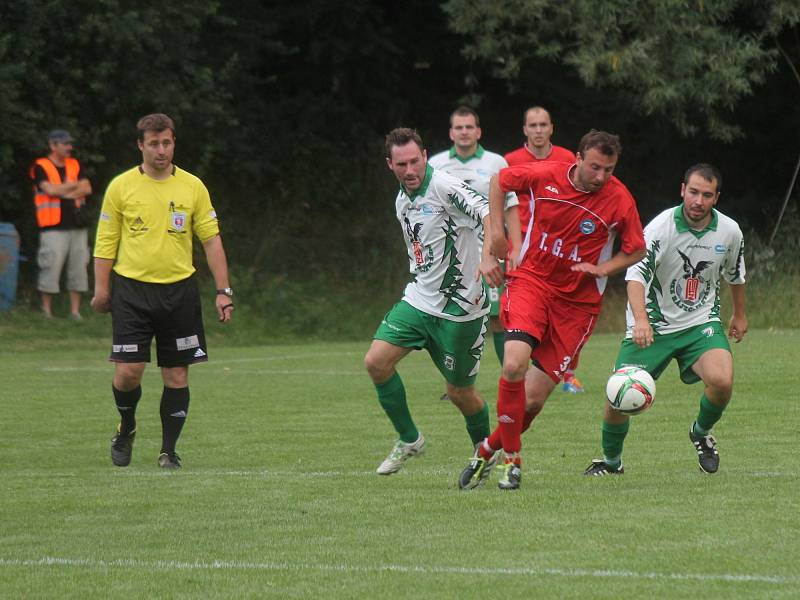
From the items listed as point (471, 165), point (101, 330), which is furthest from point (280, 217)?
point (471, 165)

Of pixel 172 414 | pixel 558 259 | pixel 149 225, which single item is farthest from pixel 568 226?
pixel 172 414

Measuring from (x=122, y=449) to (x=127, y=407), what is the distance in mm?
258

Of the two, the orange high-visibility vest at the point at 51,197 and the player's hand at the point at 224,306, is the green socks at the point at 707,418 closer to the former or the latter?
the player's hand at the point at 224,306

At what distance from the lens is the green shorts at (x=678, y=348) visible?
27.7 feet

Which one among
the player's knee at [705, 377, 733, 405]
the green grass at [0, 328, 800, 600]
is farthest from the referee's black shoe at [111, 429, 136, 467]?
the player's knee at [705, 377, 733, 405]

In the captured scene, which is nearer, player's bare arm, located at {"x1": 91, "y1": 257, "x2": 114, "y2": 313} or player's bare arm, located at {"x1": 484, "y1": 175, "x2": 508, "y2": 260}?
player's bare arm, located at {"x1": 484, "y1": 175, "x2": 508, "y2": 260}

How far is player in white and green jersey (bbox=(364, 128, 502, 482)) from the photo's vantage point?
8445 millimetres

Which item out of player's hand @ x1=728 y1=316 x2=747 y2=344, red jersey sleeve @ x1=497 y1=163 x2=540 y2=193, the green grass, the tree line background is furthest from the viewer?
the tree line background

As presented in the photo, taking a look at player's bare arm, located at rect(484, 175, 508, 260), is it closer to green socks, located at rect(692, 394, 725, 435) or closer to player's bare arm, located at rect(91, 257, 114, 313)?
green socks, located at rect(692, 394, 725, 435)

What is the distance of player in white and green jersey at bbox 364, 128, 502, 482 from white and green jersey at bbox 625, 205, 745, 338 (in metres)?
0.89

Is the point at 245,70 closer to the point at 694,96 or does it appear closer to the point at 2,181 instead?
the point at 2,181

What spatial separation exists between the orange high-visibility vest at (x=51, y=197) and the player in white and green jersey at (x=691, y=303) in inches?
464

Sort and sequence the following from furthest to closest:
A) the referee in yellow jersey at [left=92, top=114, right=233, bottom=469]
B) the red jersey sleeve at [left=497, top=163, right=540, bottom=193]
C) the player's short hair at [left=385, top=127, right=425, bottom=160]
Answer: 1. the referee in yellow jersey at [left=92, top=114, right=233, bottom=469]
2. the player's short hair at [left=385, top=127, right=425, bottom=160]
3. the red jersey sleeve at [left=497, top=163, right=540, bottom=193]

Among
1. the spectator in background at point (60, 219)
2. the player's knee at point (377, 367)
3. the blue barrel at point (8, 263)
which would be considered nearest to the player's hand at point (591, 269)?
the player's knee at point (377, 367)
